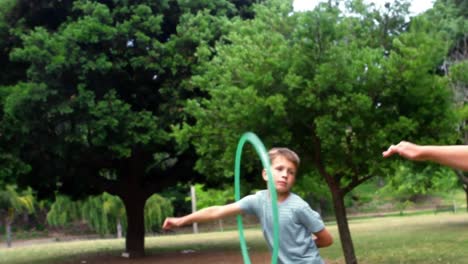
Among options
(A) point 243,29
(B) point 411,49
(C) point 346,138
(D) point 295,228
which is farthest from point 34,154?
(D) point 295,228

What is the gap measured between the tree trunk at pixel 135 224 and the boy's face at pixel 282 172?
20207 mm

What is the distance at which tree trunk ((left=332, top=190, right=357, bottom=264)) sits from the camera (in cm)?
1600

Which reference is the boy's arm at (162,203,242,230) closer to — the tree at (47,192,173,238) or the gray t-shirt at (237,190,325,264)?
the gray t-shirt at (237,190,325,264)

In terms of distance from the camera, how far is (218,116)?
1573 cm

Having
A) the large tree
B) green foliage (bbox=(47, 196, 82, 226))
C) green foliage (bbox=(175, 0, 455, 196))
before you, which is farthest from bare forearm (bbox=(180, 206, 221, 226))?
green foliage (bbox=(47, 196, 82, 226))

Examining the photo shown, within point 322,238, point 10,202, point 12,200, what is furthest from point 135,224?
point 10,202

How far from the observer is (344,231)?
16281 millimetres

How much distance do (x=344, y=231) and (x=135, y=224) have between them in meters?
10.4

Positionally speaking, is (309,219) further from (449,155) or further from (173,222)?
(449,155)

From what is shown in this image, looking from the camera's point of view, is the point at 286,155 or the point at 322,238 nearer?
the point at 286,155

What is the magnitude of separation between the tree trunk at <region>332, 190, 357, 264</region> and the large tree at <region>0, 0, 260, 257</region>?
4.90 metres

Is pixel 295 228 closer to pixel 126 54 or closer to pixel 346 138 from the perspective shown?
pixel 346 138

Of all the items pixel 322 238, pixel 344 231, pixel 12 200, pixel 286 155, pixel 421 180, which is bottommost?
pixel 344 231

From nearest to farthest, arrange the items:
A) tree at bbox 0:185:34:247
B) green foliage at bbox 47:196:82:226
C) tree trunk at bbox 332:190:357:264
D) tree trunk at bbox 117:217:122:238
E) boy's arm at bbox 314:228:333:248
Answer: boy's arm at bbox 314:228:333:248, tree trunk at bbox 332:190:357:264, tree at bbox 0:185:34:247, green foliage at bbox 47:196:82:226, tree trunk at bbox 117:217:122:238
